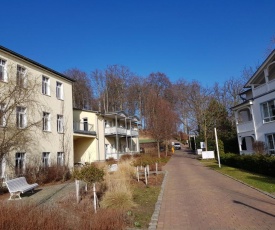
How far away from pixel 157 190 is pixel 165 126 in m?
31.7

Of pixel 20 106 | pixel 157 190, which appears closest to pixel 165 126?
pixel 20 106

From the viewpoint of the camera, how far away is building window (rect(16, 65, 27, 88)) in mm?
19523

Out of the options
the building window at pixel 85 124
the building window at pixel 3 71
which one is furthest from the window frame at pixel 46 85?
the building window at pixel 85 124

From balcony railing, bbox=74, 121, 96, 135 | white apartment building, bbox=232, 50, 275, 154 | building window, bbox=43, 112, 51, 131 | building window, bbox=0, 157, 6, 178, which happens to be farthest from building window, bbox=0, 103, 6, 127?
white apartment building, bbox=232, 50, 275, 154

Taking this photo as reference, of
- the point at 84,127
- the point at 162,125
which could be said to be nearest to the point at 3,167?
the point at 84,127

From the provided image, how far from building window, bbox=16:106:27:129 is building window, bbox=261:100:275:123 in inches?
816

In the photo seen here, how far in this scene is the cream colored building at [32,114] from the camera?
17.8m

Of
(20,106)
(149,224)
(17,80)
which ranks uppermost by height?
(17,80)

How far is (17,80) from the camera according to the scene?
64.1ft

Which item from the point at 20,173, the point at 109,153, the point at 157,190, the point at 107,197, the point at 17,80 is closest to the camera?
the point at 107,197

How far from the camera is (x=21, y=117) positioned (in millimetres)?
20250

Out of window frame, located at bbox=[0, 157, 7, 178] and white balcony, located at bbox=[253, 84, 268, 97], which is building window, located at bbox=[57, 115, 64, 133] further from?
white balcony, located at bbox=[253, 84, 268, 97]

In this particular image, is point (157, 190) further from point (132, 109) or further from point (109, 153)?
point (132, 109)

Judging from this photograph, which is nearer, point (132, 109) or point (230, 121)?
point (230, 121)
